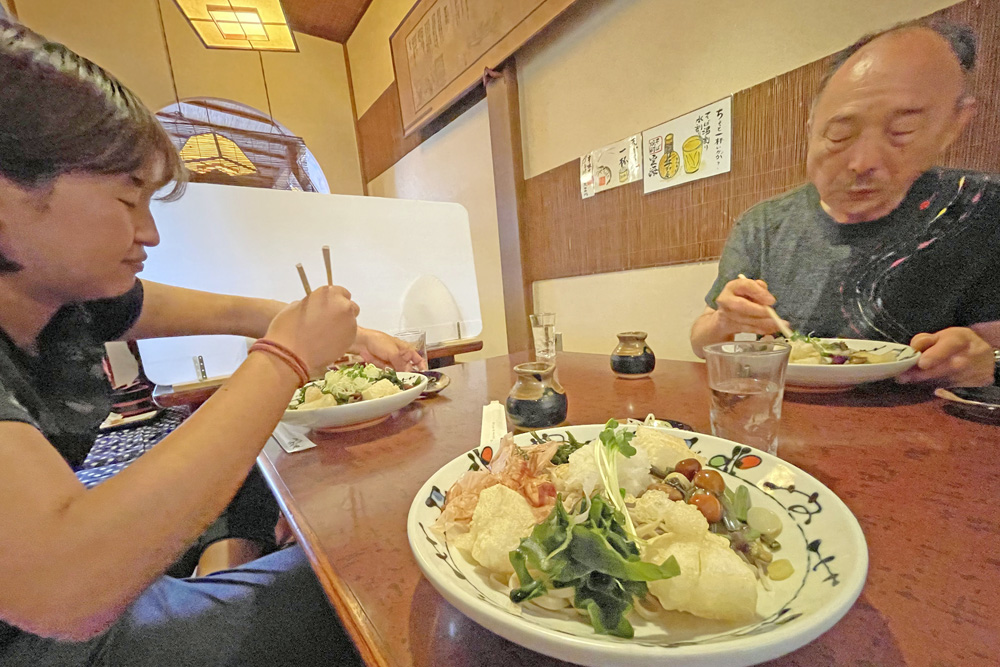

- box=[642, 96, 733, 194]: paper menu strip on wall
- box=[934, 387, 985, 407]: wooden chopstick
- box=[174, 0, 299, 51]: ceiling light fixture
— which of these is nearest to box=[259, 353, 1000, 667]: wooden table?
box=[934, 387, 985, 407]: wooden chopstick

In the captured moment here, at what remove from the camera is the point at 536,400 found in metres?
0.73

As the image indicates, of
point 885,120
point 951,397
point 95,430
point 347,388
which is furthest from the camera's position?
point 885,120

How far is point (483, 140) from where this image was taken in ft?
8.25

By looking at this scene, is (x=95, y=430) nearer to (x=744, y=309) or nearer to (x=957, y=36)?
(x=744, y=309)

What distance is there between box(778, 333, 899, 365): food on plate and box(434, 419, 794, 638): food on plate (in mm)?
554

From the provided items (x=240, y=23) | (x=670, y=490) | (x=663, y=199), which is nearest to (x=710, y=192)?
(x=663, y=199)

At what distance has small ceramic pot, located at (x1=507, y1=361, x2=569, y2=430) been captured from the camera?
28.7 inches

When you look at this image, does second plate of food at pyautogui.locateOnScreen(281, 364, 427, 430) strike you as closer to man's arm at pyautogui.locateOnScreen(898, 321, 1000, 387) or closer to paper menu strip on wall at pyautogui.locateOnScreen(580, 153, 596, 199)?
man's arm at pyautogui.locateOnScreen(898, 321, 1000, 387)

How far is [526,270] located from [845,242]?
1.44 metres

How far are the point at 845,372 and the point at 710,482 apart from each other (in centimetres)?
54

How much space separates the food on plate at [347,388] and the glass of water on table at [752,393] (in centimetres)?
65

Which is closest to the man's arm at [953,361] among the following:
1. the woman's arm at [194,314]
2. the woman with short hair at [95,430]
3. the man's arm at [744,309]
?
the man's arm at [744,309]

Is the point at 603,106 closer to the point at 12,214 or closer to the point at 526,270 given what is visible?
the point at 526,270

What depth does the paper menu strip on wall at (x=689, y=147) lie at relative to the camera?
1.38 metres
